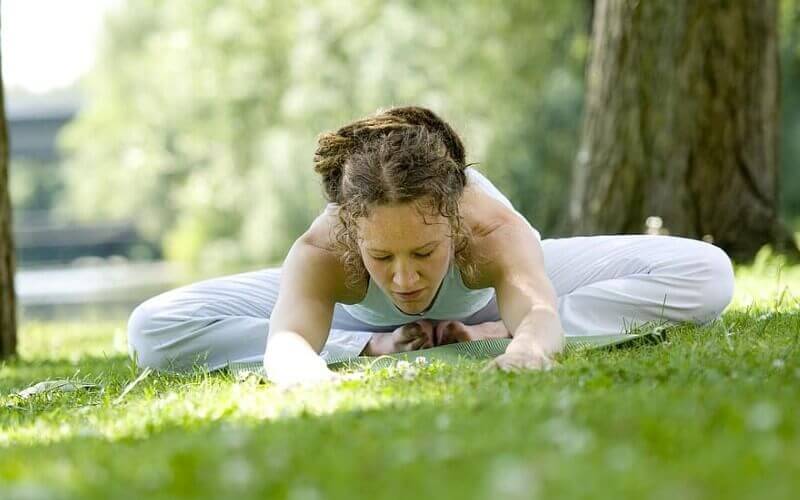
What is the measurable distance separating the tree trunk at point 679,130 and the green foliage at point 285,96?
1.90m

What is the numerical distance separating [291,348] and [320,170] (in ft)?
2.64

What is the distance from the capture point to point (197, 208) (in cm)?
3048

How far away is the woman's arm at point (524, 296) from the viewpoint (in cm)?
410

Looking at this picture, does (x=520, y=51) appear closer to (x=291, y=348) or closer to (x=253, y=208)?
(x=253, y=208)

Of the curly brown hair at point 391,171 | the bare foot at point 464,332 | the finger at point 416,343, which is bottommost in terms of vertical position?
the finger at point 416,343

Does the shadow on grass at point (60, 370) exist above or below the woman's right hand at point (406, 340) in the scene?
below

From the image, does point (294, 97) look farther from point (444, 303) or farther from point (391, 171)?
point (391, 171)

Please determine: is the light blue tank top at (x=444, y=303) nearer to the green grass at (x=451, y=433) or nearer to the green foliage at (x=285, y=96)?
the green grass at (x=451, y=433)

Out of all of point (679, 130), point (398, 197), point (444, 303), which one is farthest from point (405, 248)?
point (679, 130)

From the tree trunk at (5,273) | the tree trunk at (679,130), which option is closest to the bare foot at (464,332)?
the tree trunk at (5,273)

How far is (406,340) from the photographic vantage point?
5.09 metres

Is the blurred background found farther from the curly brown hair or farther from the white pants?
the white pants

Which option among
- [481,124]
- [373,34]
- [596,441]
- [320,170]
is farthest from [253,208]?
[596,441]

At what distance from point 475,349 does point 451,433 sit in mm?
1928
